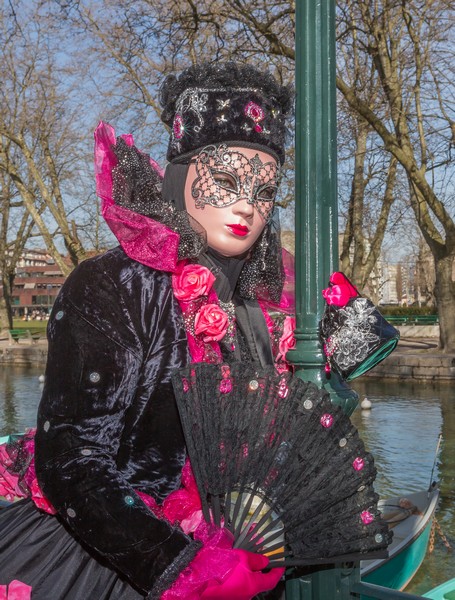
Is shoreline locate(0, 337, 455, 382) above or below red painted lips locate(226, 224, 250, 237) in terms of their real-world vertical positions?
below

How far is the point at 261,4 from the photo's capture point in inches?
570

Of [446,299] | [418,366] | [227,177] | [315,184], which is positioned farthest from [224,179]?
[446,299]

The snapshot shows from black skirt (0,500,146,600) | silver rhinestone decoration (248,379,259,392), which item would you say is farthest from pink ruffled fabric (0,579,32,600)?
silver rhinestone decoration (248,379,259,392)

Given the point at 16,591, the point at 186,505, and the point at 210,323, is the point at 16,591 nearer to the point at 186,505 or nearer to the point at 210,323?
the point at 186,505

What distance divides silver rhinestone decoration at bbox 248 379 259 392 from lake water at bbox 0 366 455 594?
5.15 metres

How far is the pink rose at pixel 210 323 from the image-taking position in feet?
6.36

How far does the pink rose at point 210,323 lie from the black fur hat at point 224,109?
49 centimetres

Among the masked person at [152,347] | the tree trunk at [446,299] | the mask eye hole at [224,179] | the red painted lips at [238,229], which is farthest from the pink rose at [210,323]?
Result: the tree trunk at [446,299]

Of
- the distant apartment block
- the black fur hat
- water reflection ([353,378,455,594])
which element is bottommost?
water reflection ([353,378,455,594])

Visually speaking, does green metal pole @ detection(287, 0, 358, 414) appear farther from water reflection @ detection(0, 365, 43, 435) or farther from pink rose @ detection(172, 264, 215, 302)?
water reflection @ detection(0, 365, 43, 435)

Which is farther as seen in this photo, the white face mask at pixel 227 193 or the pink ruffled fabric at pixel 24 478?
the white face mask at pixel 227 193

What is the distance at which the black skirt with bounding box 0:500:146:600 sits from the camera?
1732mm

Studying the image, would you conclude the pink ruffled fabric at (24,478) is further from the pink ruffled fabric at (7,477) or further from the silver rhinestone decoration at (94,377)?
the silver rhinestone decoration at (94,377)

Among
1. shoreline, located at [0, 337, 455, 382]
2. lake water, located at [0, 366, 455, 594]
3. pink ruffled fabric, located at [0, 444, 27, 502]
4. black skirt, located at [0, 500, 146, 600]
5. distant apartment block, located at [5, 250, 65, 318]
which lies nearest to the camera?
black skirt, located at [0, 500, 146, 600]
